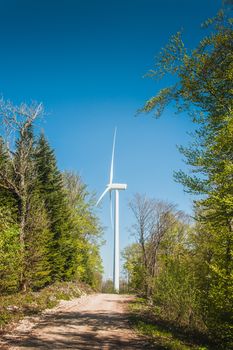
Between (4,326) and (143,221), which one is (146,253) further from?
(4,326)

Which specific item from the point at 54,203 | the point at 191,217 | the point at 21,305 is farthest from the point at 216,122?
the point at 54,203

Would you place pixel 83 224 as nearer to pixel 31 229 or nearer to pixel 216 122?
pixel 31 229

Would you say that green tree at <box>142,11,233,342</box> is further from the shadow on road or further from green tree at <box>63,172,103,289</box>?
green tree at <box>63,172,103,289</box>

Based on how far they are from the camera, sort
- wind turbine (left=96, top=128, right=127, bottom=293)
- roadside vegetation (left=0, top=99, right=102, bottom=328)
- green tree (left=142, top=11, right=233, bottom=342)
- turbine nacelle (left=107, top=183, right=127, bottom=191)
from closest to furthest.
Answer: green tree (left=142, top=11, right=233, bottom=342) < roadside vegetation (left=0, top=99, right=102, bottom=328) < wind turbine (left=96, top=128, right=127, bottom=293) < turbine nacelle (left=107, top=183, right=127, bottom=191)

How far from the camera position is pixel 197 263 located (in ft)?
51.4

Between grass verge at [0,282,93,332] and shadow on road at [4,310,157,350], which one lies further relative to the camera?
grass verge at [0,282,93,332]

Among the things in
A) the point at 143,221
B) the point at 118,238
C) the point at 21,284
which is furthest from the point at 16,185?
the point at 118,238

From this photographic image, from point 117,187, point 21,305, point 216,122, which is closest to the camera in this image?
point 216,122

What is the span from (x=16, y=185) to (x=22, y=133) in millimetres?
3997

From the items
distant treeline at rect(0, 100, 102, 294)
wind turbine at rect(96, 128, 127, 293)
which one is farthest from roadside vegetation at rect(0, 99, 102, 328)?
wind turbine at rect(96, 128, 127, 293)

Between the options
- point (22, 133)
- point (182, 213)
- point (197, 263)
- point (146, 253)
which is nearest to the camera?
point (197, 263)

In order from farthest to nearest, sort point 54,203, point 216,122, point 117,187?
point 117,187, point 54,203, point 216,122

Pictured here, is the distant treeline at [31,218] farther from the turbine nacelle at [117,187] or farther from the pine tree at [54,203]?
the turbine nacelle at [117,187]

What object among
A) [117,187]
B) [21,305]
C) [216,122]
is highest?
[117,187]
